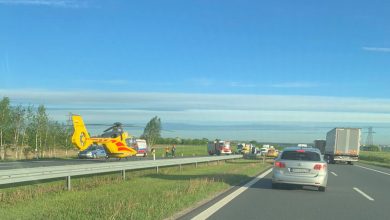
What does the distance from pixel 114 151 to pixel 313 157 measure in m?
25.9

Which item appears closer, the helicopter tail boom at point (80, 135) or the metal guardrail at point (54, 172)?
the metal guardrail at point (54, 172)

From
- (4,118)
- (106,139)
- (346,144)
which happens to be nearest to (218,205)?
(106,139)

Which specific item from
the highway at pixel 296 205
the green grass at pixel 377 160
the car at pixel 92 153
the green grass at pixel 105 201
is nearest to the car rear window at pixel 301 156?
the highway at pixel 296 205

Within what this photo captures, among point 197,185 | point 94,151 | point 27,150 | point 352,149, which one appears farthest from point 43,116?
point 197,185

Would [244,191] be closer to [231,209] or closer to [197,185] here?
[197,185]

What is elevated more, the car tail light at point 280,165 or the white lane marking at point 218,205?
the car tail light at point 280,165

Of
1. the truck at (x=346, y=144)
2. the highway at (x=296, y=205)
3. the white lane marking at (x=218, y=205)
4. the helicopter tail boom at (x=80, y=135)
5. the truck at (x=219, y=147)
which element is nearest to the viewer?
the white lane marking at (x=218, y=205)

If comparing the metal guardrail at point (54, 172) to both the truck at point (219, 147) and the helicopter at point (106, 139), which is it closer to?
the helicopter at point (106, 139)

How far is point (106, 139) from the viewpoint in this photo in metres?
40.3

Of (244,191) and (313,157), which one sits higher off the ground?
(313,157)

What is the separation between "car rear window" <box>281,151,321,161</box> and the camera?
17016mm

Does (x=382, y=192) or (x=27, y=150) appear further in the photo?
(x=27, y=150)

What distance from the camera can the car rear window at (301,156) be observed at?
1702 cm

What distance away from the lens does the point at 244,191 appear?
1614cm
